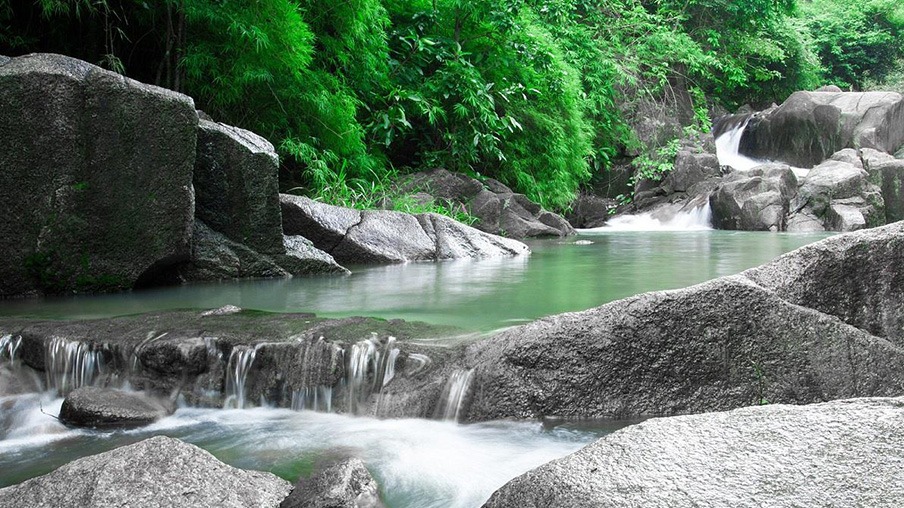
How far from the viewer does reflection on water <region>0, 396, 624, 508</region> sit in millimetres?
2602

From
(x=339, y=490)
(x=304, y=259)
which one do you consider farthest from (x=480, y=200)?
(x=339, y=490)

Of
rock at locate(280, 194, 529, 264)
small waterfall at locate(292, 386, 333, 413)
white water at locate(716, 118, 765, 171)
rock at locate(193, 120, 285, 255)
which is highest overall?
white water at locate(716, 118, 765, 171)

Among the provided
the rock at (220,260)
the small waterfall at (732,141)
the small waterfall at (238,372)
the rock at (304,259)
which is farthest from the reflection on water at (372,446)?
the small waterfall at (732,141)

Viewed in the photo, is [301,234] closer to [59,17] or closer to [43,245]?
[43,245]

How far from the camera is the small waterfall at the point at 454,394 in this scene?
3137 mm

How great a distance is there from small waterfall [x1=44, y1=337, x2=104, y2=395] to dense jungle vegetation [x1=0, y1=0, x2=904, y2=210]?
14.0 feet

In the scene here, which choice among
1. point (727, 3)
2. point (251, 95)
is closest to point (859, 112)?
point (727, 3)

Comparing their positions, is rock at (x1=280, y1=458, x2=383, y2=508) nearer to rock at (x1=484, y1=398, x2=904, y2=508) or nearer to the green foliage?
rock at (x1=484, y1=398, x2=904, y2=508)

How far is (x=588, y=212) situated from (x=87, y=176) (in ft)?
45.2

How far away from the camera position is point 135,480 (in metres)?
2.12

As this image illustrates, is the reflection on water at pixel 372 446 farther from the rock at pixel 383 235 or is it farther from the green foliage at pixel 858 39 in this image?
the green foliage at pixel 858 39

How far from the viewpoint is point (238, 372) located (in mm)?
3537

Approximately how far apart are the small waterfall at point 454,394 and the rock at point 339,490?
2.44 feet

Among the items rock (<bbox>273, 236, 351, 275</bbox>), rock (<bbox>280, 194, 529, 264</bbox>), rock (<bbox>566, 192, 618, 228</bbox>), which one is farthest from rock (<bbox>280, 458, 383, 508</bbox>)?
rock (<bbox>566, 192, 618, 228</bbox>)
